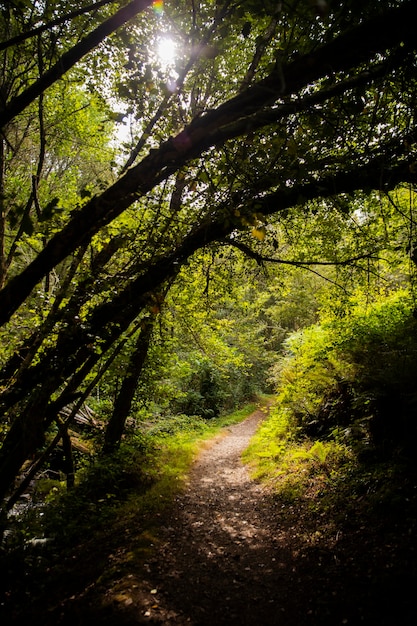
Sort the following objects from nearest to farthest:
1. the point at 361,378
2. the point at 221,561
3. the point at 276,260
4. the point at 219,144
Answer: the point at 219,144 → the point at 276,260 → the point at 221,561 → the point at 361,378

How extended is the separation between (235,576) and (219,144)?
18.0ft

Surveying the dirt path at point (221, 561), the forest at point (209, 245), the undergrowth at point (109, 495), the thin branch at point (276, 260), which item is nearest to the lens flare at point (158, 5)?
the forest at point (209, 245)

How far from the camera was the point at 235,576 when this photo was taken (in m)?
4.72

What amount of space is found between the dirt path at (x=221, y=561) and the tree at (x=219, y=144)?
2673 millimetres

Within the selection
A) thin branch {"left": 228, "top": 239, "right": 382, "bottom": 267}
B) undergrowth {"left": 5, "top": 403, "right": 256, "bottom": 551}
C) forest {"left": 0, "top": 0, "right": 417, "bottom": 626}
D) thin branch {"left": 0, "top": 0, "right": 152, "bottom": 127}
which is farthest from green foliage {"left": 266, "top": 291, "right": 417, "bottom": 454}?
thin branch {"left": 0, "top": 0, "right": 152, "bottom": 127}

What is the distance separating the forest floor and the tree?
1.67 meters

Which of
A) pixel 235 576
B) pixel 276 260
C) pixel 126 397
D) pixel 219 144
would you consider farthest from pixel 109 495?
pixel 219 144

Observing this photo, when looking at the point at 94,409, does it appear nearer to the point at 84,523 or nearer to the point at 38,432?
the point at 84,523

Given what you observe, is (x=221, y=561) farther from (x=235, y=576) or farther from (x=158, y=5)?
(x=158, y=5)

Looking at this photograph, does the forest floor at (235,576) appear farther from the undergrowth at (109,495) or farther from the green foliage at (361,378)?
the green foliage at (361,378)

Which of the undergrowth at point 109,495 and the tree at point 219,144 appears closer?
the tree at point 219,144

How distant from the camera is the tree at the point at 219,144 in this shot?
2.38m

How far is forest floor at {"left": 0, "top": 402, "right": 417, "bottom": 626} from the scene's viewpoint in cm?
359

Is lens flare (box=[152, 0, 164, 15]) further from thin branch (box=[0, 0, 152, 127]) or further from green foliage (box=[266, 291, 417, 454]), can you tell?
green foliage (box=[266, 291, 417, 454])
